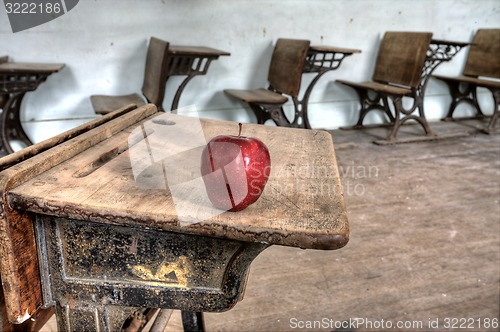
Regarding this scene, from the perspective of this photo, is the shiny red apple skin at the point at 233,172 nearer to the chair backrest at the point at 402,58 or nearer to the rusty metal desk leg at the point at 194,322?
the rusty metal desk leg at the point at 194,322

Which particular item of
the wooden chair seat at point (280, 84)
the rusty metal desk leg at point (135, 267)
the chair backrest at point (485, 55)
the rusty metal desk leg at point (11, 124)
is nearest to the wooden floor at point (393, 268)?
the wooden chair seat at point (280, 84)

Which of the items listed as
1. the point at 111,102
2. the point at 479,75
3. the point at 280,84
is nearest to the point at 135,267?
the point at 111,102

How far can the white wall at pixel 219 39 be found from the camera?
3.84m

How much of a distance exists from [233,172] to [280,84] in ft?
10.9

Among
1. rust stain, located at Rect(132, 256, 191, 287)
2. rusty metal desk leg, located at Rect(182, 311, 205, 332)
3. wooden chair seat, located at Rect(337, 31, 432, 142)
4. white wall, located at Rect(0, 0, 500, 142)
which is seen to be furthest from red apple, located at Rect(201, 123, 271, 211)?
wooden chair seat, located at Rect(337, 31, 432, 142)

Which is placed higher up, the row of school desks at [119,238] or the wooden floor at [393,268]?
the row of school desks at [119,238]

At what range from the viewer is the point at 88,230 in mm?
784

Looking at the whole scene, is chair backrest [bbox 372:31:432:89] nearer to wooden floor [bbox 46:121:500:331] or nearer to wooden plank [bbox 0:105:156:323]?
wooden floor [bbox 46:121:500:331]

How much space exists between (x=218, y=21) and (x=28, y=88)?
5.93 feet

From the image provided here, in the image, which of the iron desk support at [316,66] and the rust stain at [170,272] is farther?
the iron desk support at [316,66]

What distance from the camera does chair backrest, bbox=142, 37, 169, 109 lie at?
288cm

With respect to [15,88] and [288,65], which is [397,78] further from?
[15,88]

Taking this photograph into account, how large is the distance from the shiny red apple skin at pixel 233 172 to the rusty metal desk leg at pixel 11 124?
307 centimetres

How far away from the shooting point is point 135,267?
2.66 ft
